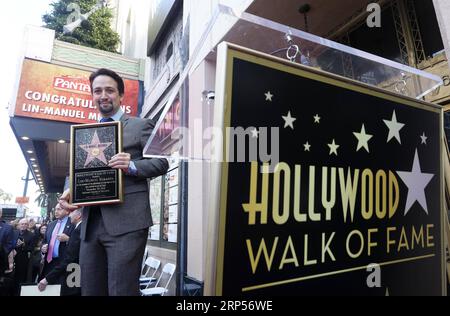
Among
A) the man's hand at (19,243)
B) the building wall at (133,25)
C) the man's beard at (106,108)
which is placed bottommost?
the man's hand at (19,243)

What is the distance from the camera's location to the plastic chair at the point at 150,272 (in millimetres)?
6264

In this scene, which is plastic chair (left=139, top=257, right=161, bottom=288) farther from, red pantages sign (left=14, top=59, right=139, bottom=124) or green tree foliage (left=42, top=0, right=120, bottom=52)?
green tree foliage (left=42, top=0, right=120, bottom=52)

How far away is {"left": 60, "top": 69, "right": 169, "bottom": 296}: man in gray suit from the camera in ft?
3.58

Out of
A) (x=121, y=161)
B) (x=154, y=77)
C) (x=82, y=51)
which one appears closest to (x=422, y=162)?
(x=121, y=161)

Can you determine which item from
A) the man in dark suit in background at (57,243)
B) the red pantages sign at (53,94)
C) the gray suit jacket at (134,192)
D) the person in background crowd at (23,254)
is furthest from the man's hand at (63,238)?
the red pantages sign at (53,94)

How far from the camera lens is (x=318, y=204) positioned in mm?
1026

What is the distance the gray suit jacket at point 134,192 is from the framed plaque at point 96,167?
0.19ft

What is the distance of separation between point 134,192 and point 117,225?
15 cm

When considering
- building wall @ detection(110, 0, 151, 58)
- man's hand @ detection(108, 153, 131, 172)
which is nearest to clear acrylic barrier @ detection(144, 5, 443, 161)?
man's hand @ detection(108, 153, 131, 172)

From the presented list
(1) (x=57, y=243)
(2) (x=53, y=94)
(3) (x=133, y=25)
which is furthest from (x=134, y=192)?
(3) (x=133, y=25)

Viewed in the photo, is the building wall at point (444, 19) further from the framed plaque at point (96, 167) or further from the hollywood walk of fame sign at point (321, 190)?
the framed plaque at point (96, 167)

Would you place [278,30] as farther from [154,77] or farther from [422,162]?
[154,77]

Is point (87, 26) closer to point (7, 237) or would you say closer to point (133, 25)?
point (133, 25)
